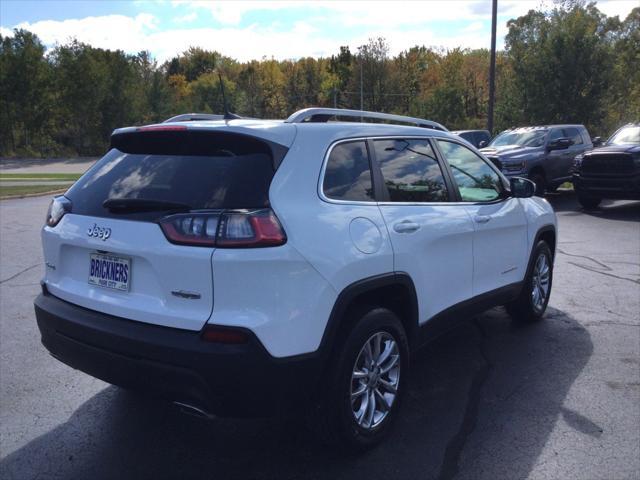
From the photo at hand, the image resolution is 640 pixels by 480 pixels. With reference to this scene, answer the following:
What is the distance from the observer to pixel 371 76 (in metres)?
48.5

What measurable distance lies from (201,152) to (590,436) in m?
2.88

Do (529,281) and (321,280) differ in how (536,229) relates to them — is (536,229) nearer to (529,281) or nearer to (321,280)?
(529,281)

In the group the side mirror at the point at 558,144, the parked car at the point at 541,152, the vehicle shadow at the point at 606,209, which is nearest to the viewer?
the vehicle shadow at the point at 606,209

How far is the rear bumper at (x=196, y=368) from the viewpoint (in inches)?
112

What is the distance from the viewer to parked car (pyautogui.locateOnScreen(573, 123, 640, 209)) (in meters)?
13.1

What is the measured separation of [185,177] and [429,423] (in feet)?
7.08

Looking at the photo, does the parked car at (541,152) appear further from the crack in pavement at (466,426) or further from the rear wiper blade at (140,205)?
the rear wiper blade at (140,205)

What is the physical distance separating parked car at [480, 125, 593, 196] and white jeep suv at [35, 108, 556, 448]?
39.1 ft

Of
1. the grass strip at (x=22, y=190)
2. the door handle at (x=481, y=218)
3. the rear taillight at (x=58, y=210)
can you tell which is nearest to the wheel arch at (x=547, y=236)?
the door handle at (x=481, y=218)

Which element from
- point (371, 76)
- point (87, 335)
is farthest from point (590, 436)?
point (371, 76)

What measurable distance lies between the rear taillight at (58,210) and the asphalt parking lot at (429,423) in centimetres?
129

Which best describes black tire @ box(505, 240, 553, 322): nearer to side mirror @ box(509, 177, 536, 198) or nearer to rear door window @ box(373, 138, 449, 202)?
side mirror @ box(509, 177, 536, 198)

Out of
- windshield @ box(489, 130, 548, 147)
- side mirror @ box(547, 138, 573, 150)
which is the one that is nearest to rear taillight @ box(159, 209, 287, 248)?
side mirror @ box(547, 138, 573, 150)

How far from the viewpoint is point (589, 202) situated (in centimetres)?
1430
